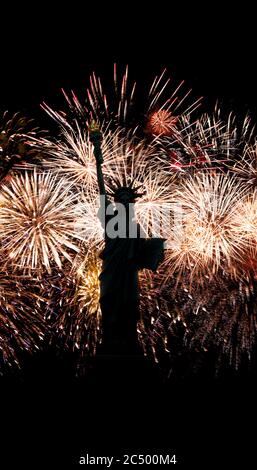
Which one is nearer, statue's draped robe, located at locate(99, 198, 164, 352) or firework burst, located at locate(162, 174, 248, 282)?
statue's draped robe, located at locate(99, 198, 164, 352)

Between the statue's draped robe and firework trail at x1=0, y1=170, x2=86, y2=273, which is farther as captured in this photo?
firework trail at x1=0, y1=170, x2=86, y2=273

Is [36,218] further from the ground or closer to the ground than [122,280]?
further from the ground

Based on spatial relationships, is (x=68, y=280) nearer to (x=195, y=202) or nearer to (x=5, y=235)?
(x=5, y=235)

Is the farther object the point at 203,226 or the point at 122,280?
the point at 203,226

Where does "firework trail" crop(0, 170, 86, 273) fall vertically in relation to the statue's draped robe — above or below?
above

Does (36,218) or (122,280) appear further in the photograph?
(36,218)

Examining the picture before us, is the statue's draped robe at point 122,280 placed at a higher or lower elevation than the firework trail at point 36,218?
lower

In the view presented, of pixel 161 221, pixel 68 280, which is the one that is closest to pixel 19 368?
pixel 68 280

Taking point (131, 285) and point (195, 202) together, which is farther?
point (195, 202)
